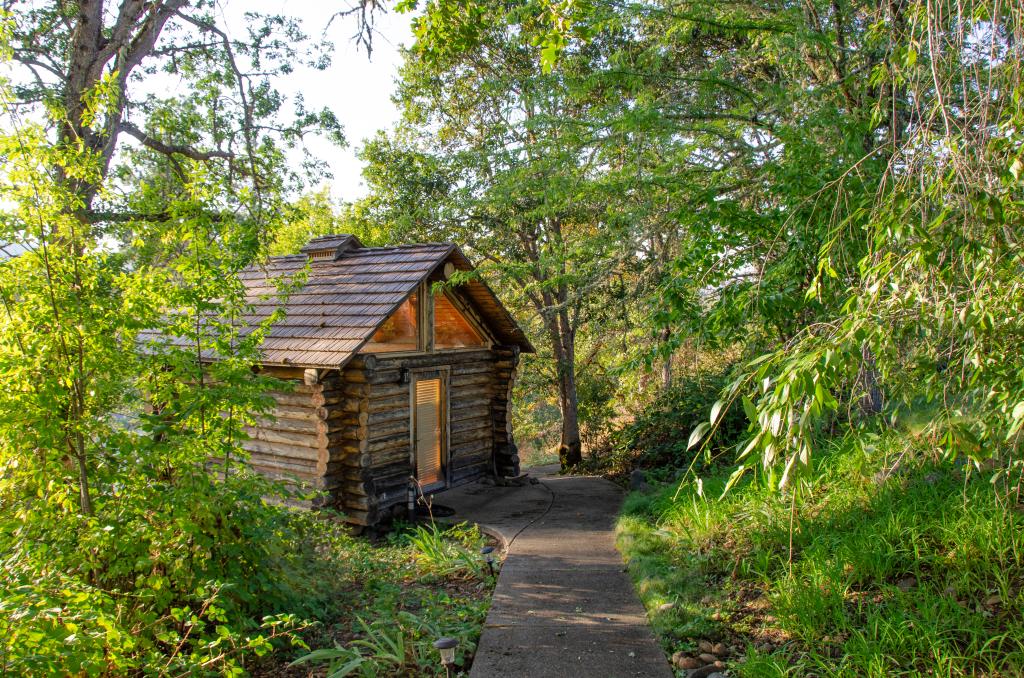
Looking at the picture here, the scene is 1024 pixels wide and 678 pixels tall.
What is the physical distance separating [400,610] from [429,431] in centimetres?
559

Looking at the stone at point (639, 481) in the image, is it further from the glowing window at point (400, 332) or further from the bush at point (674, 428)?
the glowing window at point (400, 332)

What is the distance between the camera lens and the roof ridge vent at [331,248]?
12305 millimetres

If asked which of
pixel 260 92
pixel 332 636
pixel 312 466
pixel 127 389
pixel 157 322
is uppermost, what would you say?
pixel 260 92

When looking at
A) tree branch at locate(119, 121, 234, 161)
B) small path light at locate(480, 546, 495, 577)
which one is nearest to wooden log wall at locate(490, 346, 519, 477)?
A: small path light at locate(480, 546, 495, 577)

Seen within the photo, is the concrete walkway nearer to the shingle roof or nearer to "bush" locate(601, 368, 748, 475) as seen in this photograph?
"bush" locate(601, 368, 748, 475)

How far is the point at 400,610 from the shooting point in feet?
18.8

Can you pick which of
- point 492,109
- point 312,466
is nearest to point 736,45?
point 492,109

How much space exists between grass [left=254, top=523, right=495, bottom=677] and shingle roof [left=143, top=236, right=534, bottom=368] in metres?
2.85

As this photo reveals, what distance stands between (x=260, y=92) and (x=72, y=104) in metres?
3.99

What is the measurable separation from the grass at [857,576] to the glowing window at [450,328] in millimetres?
5877

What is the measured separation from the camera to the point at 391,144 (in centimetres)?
1645

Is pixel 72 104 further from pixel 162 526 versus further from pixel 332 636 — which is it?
pixel 332 636

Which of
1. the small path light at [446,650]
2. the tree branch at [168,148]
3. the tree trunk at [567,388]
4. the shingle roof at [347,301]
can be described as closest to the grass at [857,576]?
the small path light at [446,650]

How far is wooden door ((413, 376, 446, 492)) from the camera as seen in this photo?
35.8 feet
